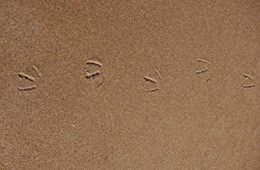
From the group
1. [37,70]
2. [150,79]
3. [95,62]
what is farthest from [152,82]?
[37,70]

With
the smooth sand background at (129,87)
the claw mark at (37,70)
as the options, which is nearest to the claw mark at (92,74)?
the smooth sand background at (129,87)

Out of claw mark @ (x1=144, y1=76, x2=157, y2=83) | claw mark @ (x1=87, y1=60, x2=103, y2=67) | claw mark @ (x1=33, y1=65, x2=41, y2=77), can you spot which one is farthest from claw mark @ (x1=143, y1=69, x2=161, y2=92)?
claw mark @ (x1=33, y1=65, x2=41, y2=77)

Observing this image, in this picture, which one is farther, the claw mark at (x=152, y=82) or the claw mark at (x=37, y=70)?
the claw mark at (x=152, y=82)

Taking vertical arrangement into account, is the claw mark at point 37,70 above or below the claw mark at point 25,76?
above

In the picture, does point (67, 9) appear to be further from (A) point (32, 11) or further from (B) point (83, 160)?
(B) point (83, 160)

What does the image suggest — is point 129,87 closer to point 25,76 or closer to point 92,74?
point 92,74

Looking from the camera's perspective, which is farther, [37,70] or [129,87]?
[129,87]

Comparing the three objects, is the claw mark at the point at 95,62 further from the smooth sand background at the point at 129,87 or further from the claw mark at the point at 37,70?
the claw mark at the point at 37,70

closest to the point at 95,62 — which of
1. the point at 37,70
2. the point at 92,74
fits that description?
the point at 92,74

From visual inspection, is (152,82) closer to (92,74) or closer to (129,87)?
(129,87)

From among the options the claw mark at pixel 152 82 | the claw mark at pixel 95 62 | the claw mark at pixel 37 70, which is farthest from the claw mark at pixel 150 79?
the claw mark at pixel 37 70
